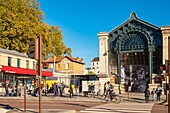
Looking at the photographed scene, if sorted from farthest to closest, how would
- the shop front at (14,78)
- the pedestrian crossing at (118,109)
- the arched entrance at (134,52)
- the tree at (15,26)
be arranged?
the tree at (15,26)
the shop front at (14,78)
the arched entrance at (134,52)
the pedestrian crossing at (118,109)

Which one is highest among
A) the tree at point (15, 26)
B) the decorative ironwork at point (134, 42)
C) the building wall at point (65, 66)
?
the tree at point (15, 26)

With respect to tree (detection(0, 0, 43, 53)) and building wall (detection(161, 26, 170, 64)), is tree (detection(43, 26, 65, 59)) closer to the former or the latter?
tree (detection(0, 0, 43, 53))

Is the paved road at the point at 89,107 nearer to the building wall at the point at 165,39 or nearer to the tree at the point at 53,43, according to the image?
the building wall at the point at 165,39

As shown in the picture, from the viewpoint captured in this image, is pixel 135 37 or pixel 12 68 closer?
pixel 135 37

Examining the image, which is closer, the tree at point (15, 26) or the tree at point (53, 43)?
the tree at point (15, 26)

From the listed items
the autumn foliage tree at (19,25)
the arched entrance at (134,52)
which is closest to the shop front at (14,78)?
the autumn foliage tree at (19,25)

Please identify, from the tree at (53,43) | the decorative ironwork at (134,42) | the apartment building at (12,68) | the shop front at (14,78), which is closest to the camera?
the decorative ironwork at (134,42)

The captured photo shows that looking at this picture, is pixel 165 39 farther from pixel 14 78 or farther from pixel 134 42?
pixel 14 78

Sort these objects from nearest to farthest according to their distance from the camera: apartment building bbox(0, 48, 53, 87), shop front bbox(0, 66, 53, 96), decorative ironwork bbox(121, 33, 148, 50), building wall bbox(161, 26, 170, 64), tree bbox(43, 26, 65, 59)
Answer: building wall bbox(161, 26, 170, 64) → decorative ironwork bbox(121, 33, 148, 50) → shop front bbox(0, 66, 53, 96) → apartment building bbox(0, 48, 53, 87) → tree bbox(43, 26, 65, 59)

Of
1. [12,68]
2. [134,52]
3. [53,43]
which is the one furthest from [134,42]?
[53,43]

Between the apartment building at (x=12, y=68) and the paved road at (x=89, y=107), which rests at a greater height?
the apartment building at (x=12, y=68)

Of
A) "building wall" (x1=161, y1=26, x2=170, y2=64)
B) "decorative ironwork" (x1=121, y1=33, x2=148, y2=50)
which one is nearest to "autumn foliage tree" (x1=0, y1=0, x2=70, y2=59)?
"decorative ironwork" (x1=121, y1=33, x2=148, y2=50)

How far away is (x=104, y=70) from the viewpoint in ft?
127

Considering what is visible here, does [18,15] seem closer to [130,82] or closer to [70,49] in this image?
[130,82]
